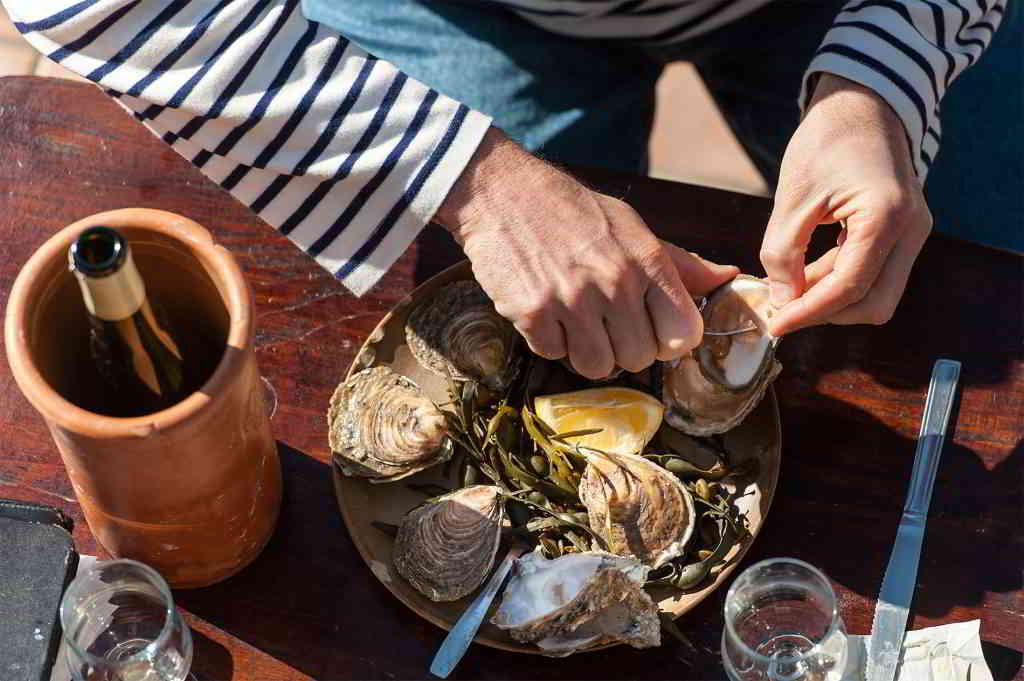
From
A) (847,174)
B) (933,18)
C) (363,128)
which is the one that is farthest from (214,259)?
(933,18)

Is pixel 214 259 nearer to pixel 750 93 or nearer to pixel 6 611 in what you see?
pixel 6 611

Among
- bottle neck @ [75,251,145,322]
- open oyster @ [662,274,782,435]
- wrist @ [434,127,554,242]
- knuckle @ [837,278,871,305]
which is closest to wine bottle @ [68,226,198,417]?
bottle neck @ [75,251,145,322]

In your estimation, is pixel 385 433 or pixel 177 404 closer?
pixel 177 404

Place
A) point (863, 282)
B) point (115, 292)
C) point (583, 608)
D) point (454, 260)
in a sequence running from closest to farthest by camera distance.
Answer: point (115, 292) < point (583, 608) < point (863, 282) < point (454, 260)

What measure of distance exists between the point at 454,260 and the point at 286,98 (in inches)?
7.8

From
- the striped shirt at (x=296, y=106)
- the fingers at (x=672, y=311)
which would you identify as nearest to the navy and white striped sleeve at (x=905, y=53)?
the striped shirt at (x=296, y=106)

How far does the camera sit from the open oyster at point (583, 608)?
79 centimetres

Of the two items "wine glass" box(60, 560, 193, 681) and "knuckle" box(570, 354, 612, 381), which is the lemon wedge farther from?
"wine glass" box(60, 560, 193, 681)

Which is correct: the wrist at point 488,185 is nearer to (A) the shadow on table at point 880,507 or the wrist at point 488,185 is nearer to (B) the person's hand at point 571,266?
(B) the person's hand at point 571,266

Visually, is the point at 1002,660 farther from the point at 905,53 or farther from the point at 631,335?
the point at 905,53

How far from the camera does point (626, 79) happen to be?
1240 millimetres

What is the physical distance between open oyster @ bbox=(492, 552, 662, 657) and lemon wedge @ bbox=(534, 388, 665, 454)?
4.1 inches

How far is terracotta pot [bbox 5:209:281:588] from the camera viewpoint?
689 millimetres

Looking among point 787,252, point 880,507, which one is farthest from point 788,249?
point 880,507
